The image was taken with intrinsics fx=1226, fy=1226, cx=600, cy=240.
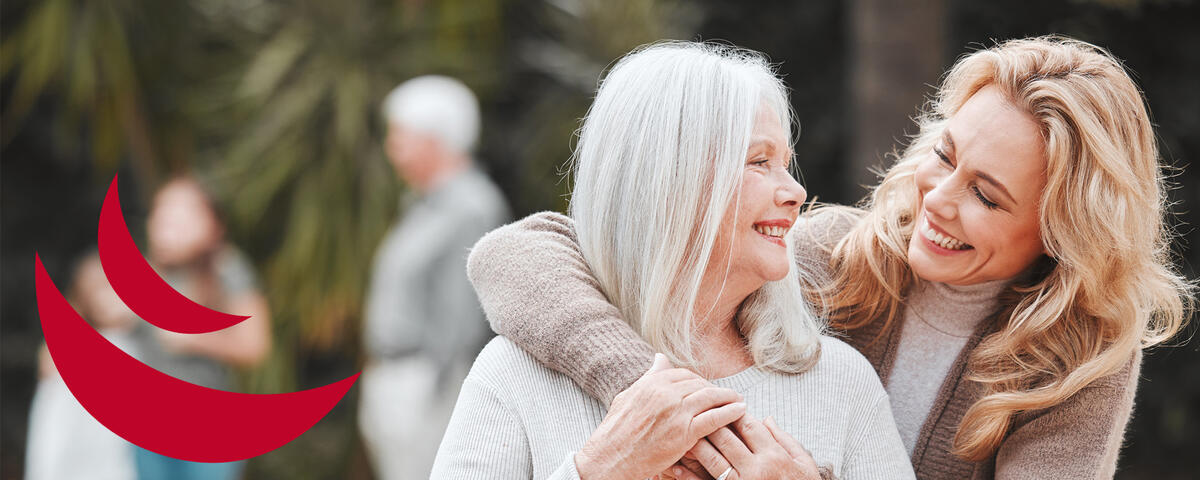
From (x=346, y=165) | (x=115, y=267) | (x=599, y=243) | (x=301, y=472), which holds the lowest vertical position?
(x=301, y=472)

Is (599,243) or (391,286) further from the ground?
(599,243)

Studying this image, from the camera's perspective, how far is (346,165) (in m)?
6.68

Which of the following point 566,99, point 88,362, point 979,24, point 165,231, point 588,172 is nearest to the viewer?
point 588,172

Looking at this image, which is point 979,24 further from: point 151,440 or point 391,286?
point 151,440

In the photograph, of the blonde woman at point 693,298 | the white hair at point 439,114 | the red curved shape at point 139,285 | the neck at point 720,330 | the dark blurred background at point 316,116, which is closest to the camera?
the blonde woman at point 693,298

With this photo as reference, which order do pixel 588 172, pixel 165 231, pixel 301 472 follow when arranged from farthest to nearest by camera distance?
pixel 301 472
pixel 165 231
pixel 588 172

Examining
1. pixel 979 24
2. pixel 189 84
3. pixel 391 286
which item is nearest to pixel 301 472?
pixel 189 84

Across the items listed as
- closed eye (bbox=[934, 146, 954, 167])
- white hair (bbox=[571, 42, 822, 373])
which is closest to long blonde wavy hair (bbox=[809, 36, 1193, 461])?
closed eye (bbox=[934, 146, 954, 167])

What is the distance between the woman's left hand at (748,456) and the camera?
169 centimetres

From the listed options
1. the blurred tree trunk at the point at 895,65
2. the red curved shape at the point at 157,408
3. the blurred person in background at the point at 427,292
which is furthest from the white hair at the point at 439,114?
the red curved shape at the point at 157,408

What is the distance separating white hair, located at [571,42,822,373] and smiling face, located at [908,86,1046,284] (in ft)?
0.87

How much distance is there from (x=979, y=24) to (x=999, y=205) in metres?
4.00

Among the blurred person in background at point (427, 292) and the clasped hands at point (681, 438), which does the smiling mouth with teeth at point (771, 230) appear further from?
the blurred person in background at point (427, 292)

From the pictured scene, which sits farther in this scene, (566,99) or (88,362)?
(566,99)
